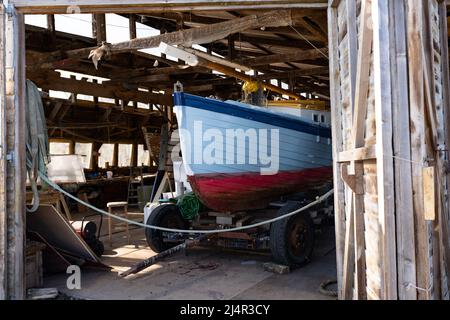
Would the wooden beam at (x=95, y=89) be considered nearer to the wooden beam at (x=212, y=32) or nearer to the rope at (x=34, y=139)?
the wooden beam at (x=212, y=32)

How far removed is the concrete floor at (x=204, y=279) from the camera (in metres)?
4.92

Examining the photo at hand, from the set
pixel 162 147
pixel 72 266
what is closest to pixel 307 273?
pixel 72 266

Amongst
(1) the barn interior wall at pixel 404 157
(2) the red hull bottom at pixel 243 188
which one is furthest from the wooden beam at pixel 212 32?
(2) the red hull bottom at pixel 243 188

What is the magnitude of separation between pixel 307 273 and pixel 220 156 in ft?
6.61

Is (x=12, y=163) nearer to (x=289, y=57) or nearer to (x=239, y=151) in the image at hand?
(x=239, y=151)

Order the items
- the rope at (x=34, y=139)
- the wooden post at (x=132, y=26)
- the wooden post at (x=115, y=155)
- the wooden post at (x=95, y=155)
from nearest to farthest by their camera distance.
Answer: the rope at (x=34, y=139) → the wooden post at (x=132, y=26) → the wooden post at (x=95, y=155) → the wooden post at (x=115, y=155)

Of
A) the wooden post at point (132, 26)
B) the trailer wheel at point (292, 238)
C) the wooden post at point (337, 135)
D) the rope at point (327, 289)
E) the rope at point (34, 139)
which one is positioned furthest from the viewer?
the wooden post at point (132, 26)

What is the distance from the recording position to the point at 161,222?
6.96 metres

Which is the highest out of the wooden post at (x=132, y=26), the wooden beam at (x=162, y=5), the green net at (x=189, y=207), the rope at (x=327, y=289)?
the wooden post at (x=132, y=26)

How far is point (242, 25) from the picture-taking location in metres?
5.01

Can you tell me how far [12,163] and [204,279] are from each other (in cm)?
275

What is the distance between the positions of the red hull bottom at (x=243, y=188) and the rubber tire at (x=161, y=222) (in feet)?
3.25

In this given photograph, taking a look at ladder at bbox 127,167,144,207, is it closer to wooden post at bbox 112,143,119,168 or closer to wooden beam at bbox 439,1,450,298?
wooden post at bbox 112,143,119,168

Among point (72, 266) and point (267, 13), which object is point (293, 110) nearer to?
point (267, 13)
